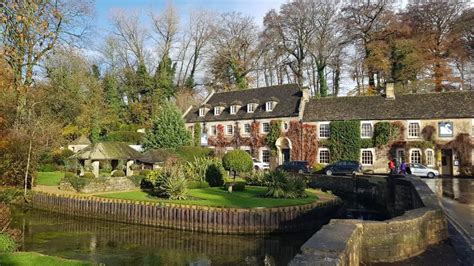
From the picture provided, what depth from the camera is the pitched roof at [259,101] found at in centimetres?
4606

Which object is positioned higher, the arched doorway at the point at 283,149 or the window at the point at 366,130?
the window at the point at 366,130

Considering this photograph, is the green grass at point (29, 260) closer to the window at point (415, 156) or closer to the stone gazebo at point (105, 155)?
the stone gazebo at point (105, 155)

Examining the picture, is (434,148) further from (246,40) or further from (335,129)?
(246,40)

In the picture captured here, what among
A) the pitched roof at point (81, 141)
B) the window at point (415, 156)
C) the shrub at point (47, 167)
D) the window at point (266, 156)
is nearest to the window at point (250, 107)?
the window at point (266, 156)

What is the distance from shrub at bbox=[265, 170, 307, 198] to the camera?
24781 millimetres

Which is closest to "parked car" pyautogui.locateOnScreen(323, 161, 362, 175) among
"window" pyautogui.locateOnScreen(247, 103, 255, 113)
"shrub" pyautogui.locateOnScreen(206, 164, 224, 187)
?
"shrub" pyautogui.locateOnScreen(206, 164, 224, 187)

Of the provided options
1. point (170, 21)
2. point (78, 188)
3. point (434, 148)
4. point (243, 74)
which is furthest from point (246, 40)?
point (78, 188)

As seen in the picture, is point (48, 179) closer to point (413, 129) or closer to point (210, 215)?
point (210, 215)

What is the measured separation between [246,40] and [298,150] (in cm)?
2716

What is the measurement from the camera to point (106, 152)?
34812 millimetres

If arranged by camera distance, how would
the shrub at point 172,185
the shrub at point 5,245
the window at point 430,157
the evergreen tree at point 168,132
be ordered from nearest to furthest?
the shrub at point 5,245
the shrub at point 172,185
the window at point 430,157
the evergreen tree at point 168,132

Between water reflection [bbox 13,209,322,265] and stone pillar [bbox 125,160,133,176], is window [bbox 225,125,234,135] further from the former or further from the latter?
water reflection [bbox 13,209,322,265]

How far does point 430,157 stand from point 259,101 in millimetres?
20300

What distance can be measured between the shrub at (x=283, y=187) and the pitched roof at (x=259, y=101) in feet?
65.0
